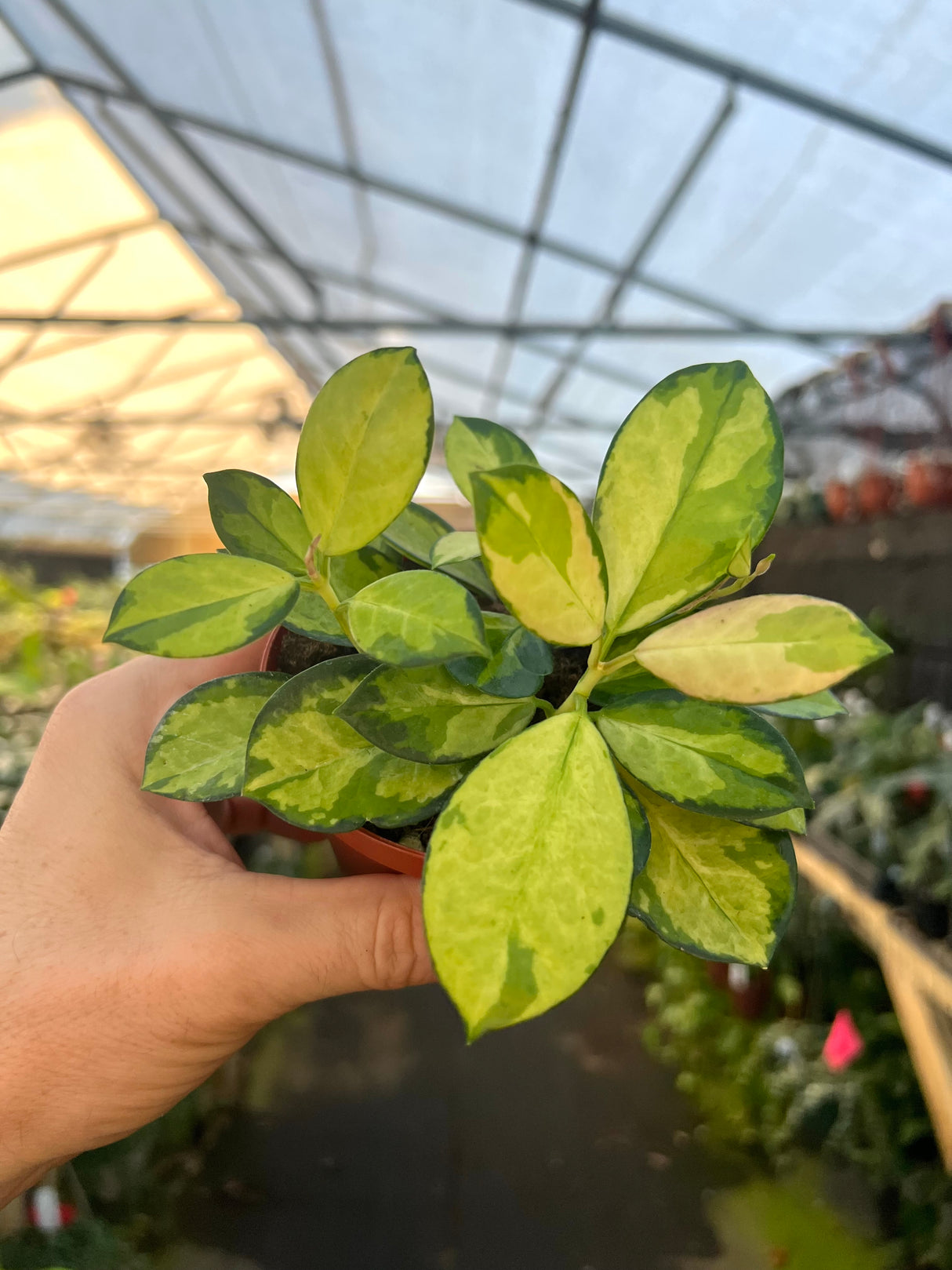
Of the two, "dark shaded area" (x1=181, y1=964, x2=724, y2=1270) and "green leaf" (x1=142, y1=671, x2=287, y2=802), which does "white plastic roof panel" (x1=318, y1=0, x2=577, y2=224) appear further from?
"dark shaded area" (x1=181, y1=964, x2=724, y2=1270)

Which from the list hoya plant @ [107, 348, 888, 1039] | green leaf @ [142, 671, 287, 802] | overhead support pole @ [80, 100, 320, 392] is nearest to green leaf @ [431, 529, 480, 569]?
hoya plant @ [107, 348, 888, 1039]

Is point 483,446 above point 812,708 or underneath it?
above

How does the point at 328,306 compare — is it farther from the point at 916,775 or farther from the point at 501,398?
the point at 916,775

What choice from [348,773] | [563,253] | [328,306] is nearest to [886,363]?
[563,253]

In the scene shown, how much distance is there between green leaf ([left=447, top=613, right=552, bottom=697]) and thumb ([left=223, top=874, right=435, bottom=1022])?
175 millimetres

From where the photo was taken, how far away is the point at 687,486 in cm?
35

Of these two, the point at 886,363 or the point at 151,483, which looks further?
the point at 151,483

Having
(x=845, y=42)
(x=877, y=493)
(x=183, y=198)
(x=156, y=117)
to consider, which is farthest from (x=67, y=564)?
(x=845, y=42)

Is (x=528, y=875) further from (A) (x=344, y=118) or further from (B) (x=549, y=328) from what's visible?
(B) (x=549, y=328)

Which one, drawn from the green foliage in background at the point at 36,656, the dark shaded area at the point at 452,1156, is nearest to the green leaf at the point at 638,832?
the green foliage in background at the point at 36,656

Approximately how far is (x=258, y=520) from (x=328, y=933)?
254mm

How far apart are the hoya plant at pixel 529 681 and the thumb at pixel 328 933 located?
0.14m

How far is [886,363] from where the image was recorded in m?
2.13

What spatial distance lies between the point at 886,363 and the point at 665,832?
2167 millimetres
